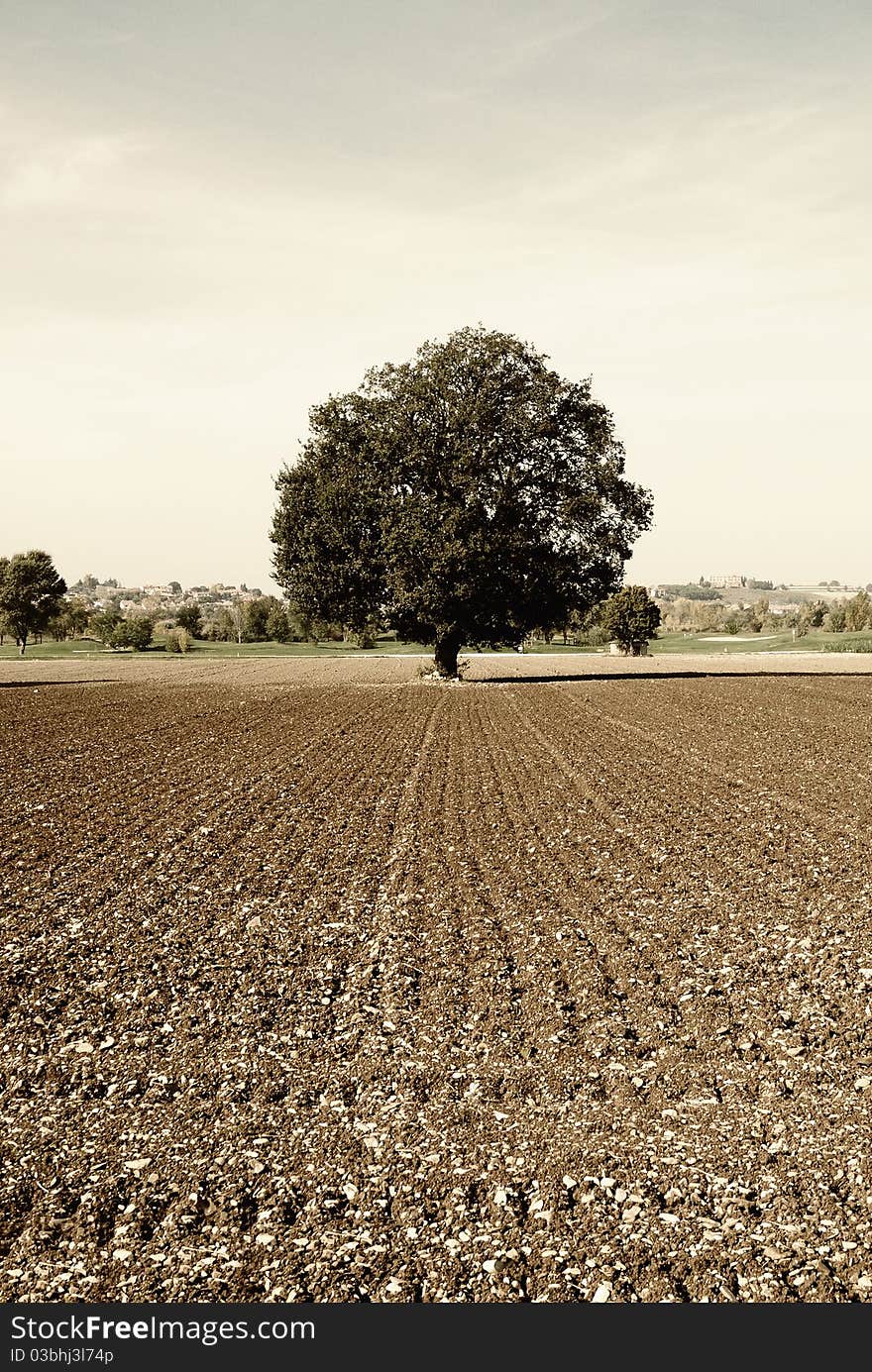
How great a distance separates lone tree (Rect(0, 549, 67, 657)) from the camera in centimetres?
12731

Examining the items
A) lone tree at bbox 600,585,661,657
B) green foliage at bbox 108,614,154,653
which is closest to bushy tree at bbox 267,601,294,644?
green foliage at bbox 108,614,154,653

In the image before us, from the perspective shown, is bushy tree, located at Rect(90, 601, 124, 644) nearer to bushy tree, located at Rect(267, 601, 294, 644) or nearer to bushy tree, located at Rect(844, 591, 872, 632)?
bushy tree, located at Rect(267, 601, 294, 644)

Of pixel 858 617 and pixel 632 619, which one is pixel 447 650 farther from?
pixel 858 617

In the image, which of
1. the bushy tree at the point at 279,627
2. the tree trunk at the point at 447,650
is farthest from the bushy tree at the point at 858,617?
the tree trunk at the point at 447,650

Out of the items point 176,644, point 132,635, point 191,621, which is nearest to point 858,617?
point 191,621

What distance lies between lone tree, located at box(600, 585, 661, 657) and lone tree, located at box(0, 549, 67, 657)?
72.2m

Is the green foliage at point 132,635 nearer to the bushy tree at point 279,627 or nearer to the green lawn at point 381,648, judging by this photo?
the green lawn at point 381,648

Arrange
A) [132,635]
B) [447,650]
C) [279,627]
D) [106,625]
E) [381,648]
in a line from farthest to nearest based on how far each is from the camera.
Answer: [279,627], [106,625], [381,648], [132,635], [447,650]

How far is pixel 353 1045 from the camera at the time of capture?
25.3 ft

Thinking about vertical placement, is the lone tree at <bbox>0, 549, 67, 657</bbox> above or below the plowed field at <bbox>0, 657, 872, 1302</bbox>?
above

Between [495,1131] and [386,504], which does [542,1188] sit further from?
[386,504]

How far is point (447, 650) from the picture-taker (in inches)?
2071

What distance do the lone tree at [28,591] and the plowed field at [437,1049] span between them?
119 m

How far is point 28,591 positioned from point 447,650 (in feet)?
305
